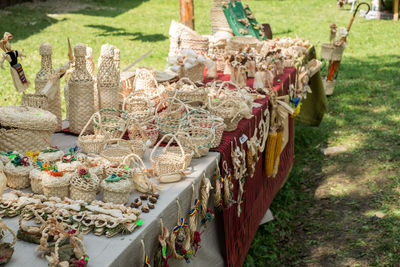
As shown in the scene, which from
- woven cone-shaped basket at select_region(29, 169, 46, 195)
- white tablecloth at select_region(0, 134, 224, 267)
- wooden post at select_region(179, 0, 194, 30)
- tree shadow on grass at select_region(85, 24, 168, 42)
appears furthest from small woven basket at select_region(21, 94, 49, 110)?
tree shadow on grass at select_region(85, 24, 168, 42)

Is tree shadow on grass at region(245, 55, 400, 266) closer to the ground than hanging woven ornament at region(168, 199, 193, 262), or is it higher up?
closer to the ground

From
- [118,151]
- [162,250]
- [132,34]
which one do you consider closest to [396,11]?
[132,34]

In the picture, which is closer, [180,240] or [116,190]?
[116,190]

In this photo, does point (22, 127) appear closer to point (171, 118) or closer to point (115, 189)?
point (115, 189)

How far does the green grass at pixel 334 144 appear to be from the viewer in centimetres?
314

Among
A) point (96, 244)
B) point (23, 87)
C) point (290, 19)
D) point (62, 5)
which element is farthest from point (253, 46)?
point (62, 5)

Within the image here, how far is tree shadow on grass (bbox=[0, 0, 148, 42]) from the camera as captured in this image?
413 inches

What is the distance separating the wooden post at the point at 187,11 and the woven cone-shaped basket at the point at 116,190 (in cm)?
434

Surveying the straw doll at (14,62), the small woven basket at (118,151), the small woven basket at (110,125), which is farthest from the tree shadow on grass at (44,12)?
the small woven basket at (118,151)

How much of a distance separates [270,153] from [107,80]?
1.44 metres

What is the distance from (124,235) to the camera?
4.42 ft

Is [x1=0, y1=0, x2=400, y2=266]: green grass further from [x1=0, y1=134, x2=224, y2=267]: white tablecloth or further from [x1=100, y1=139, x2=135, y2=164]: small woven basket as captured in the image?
[x1=100, y1=139, x2=135, y2=164]: small woven basket

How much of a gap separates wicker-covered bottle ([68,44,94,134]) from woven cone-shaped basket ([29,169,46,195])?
2.15ft

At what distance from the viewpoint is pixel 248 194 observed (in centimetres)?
280
